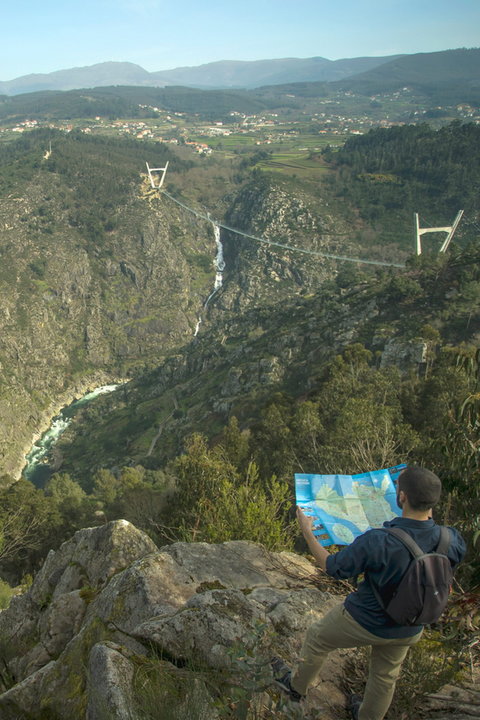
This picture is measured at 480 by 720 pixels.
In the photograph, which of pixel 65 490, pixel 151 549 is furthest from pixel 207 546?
pixel 65 490

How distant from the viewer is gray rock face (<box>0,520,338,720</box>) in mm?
4551

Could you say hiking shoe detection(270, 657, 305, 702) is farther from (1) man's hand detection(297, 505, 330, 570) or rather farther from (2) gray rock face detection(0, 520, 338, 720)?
(1) man's hand detection(297, 505, 330, 570)

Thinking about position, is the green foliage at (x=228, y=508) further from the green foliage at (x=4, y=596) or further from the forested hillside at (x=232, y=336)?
the green foliage at (x=4, y=596)

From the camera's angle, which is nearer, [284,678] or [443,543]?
[443,543]

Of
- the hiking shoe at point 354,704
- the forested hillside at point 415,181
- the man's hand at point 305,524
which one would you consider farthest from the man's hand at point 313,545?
the forested hillside at point 415,181

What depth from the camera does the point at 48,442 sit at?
73812 millimetres

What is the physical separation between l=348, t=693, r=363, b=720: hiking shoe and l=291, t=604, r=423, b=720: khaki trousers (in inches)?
8.1

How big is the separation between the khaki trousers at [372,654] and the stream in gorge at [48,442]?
2591 inches

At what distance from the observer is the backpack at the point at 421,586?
3479 millimetres

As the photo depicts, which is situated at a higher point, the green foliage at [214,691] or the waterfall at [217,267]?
the green foliage at [214,691]

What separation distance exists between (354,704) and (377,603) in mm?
1322

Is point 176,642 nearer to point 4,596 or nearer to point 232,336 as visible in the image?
point 4,596

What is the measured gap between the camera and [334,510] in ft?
32.6

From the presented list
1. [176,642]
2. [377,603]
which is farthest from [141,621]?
[377,603]
